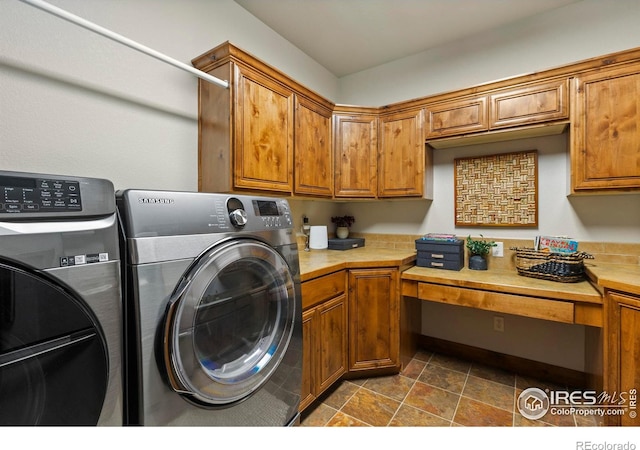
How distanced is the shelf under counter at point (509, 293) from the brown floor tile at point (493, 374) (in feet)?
2.25

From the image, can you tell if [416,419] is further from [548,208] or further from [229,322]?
[548,208]

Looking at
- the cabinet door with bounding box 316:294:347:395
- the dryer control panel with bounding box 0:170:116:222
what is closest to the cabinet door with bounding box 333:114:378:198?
the cabinet door with bounding box 316:294:347:395

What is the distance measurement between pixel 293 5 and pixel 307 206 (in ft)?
5.16

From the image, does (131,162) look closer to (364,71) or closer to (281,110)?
(281,110)

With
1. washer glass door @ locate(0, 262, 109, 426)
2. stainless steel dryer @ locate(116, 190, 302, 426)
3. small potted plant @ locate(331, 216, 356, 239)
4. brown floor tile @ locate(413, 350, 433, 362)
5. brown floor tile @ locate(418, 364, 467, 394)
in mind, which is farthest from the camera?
small potted plant @ locate(331, 216, 356, 239)

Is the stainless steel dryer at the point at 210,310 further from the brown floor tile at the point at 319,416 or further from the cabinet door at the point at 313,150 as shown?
the cabinet door at the point at 313,150

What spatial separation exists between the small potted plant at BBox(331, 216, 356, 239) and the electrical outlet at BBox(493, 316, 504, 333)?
1478 millimetres

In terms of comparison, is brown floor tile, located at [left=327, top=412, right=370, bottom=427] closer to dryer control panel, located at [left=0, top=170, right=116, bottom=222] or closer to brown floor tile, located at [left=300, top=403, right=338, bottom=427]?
brown floor tile, located at [left=300, top=403, right=338, bottom=427]

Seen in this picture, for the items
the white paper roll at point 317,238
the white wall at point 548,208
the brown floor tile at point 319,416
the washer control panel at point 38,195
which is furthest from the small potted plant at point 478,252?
the washer control panel at point 38,195

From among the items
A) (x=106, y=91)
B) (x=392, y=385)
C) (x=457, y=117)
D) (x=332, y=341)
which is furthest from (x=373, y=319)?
(x=106, y=91)

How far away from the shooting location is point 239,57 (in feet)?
5.61

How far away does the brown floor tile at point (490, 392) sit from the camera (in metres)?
1.88

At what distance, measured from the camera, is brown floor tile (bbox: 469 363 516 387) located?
214cm
